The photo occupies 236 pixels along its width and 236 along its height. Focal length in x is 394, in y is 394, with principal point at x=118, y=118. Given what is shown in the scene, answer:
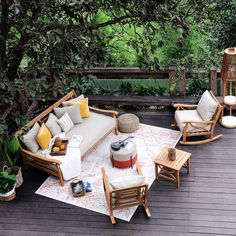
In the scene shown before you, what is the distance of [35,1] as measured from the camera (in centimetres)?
451

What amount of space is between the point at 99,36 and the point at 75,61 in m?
0.84

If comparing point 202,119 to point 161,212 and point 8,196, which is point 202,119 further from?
point 8,196

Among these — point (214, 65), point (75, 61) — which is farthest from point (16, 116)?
point (214, 65)

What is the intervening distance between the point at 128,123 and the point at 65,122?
4.02 feet

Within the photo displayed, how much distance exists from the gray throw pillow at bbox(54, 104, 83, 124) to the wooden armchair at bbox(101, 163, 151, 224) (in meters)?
1.72

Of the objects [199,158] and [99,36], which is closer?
[99,36]

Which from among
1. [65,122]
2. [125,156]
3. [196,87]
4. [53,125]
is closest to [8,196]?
[53,125]

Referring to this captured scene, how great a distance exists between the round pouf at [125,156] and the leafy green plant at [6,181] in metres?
1.61

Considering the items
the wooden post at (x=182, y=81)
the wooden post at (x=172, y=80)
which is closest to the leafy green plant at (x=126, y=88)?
the wooden post at (x=172, y=80)

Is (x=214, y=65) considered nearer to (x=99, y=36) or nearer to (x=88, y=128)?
(x=88, y=128)

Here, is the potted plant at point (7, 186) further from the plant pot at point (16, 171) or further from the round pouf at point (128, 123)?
the round pouf at point (128, 123)

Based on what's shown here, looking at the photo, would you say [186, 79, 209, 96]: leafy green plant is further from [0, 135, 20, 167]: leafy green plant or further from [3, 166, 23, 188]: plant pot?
[3, 166, 23, 188]: plant pot

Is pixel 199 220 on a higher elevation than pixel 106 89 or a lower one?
lower

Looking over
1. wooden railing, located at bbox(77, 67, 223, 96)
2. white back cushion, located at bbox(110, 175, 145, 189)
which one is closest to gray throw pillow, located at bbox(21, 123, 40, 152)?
white back cushion, located at bbox(110, 175, 145, 189)
